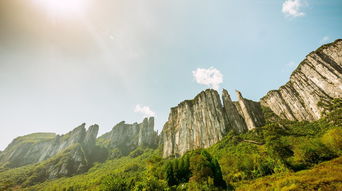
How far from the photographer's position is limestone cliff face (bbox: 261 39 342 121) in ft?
293

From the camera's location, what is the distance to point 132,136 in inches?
6831

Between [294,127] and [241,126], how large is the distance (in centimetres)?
3090

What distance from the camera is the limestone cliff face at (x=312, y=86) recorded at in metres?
89.2

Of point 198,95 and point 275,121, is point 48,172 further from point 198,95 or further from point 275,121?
point 275,121

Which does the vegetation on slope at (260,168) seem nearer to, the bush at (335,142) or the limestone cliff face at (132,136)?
the bush at (335,142)

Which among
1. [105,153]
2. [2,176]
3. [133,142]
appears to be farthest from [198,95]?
[2,176]

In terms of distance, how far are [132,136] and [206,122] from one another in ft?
340

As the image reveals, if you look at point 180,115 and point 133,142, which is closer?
point 180,115

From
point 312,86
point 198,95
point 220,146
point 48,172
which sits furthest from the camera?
point 198,95

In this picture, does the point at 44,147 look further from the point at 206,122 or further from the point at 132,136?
the point at 206,122

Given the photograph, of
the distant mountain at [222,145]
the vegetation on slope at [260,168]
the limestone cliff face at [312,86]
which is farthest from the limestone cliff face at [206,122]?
the limestone cliff face at [312,86]

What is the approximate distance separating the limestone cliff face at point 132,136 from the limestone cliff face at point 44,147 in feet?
73.3

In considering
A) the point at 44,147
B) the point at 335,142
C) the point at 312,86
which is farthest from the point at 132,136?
the point at 312,86

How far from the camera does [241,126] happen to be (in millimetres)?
104875
